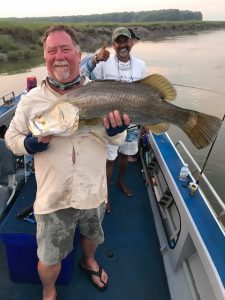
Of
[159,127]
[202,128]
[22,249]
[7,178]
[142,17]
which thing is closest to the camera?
[202,128]

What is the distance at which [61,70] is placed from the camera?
204 cm

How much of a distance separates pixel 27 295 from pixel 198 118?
2197 millimetres

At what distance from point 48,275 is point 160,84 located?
1667mm

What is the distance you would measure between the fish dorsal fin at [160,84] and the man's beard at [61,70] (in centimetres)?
50

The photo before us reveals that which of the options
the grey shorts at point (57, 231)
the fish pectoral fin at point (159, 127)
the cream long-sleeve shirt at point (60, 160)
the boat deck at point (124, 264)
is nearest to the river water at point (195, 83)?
the boat deck at point (124, 264)

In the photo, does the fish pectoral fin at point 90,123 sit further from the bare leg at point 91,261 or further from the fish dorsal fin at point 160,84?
the bare leg at point 91,261

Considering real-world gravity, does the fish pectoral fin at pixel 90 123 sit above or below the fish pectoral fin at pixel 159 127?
above

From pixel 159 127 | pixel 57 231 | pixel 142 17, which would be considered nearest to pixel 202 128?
pixel 159 127

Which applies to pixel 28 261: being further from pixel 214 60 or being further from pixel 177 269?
pixel 214 60

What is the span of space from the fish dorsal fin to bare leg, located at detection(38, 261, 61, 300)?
1507 mm

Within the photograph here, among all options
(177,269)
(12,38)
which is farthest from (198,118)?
(12,38)

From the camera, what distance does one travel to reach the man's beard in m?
2.03

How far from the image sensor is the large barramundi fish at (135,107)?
1930 millimetres

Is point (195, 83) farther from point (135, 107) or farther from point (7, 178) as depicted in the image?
point (135, 107)
